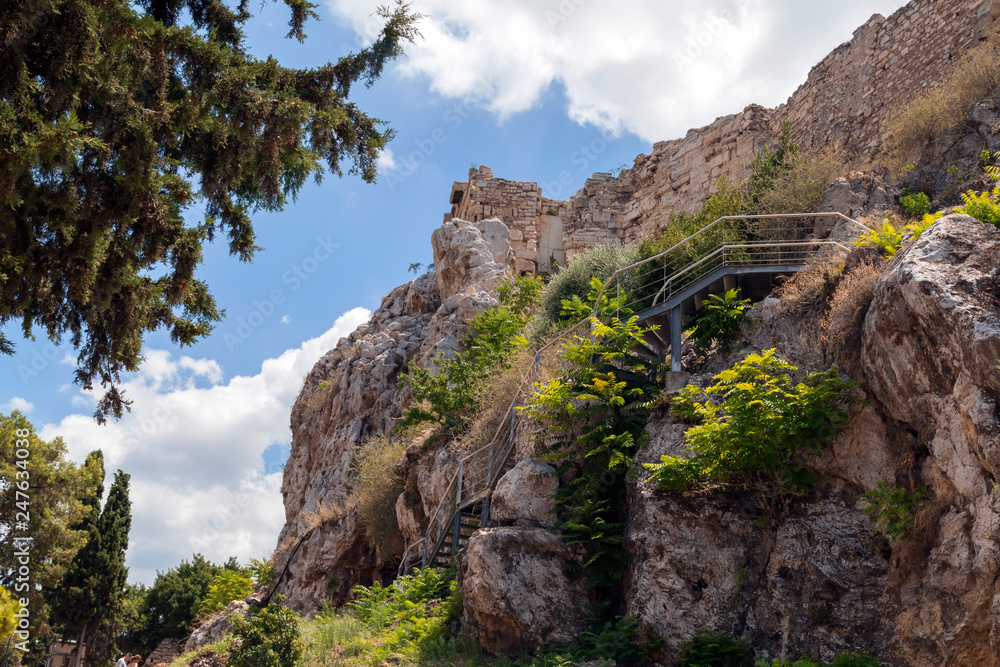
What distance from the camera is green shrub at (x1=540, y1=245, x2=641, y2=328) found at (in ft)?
57.6

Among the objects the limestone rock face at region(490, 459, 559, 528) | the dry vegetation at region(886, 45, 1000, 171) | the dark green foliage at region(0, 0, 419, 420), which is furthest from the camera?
the dry vegetation at region(886, 45, 1000, 171)

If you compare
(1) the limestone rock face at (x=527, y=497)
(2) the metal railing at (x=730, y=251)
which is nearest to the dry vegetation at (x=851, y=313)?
(2) the metal railing at (x=730, y=251)

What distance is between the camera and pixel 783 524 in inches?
354

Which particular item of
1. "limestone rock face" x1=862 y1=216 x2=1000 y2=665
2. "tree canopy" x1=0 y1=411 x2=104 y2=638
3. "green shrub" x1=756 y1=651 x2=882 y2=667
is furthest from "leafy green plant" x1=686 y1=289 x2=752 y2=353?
"tree canopy" x1=0 y1=411 x2=104 y2=638

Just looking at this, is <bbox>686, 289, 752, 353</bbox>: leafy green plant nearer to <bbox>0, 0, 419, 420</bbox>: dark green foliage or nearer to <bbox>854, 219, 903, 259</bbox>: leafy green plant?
<bbox>854, 219, 903, 259</bbox>: leafy green plant

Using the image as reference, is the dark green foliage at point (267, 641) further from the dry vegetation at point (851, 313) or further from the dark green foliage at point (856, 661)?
the dry vegetation at point (851, 313)

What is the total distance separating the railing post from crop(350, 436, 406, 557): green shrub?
7536mm

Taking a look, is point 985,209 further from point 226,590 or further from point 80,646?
point 80,646

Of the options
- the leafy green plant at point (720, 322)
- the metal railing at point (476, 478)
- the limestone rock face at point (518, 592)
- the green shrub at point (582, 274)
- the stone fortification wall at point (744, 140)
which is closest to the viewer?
the limestone rock face at point (518, 592)

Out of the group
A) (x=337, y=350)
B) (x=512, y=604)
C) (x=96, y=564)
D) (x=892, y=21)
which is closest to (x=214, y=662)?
(x=512, y=604)

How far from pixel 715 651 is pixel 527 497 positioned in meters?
3.41

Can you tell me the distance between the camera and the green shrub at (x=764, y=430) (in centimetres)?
882

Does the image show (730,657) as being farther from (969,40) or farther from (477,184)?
(477,184)

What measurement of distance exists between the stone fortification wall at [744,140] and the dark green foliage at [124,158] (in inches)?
505
